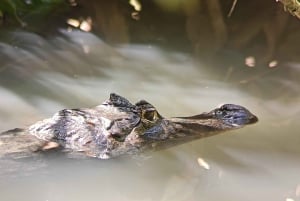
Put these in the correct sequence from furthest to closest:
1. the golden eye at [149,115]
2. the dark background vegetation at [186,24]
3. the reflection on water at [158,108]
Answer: the dark background vegetation at [186,24]
the golden eye at [149,115]
the reflection on water at [158,108]

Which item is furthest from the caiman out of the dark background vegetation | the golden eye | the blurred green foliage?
the blurred green foliage

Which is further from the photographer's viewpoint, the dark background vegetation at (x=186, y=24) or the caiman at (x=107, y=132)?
the dark background vegetation at (x=186, y=24)

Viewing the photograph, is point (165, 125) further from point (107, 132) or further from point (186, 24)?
point (186, 24)

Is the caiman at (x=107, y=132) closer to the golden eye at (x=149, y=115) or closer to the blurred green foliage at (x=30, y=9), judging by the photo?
the golden eye at (x=149, y=115)

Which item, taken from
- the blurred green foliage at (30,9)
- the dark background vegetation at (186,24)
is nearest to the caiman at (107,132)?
the dark background vegetation at (186,24)

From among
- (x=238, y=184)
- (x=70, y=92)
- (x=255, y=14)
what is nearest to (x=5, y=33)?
(x=70, y=92)

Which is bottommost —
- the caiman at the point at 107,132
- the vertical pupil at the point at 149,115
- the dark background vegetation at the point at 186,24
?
the caiman at the point at 107,132

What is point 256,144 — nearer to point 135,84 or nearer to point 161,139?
point 161,139
